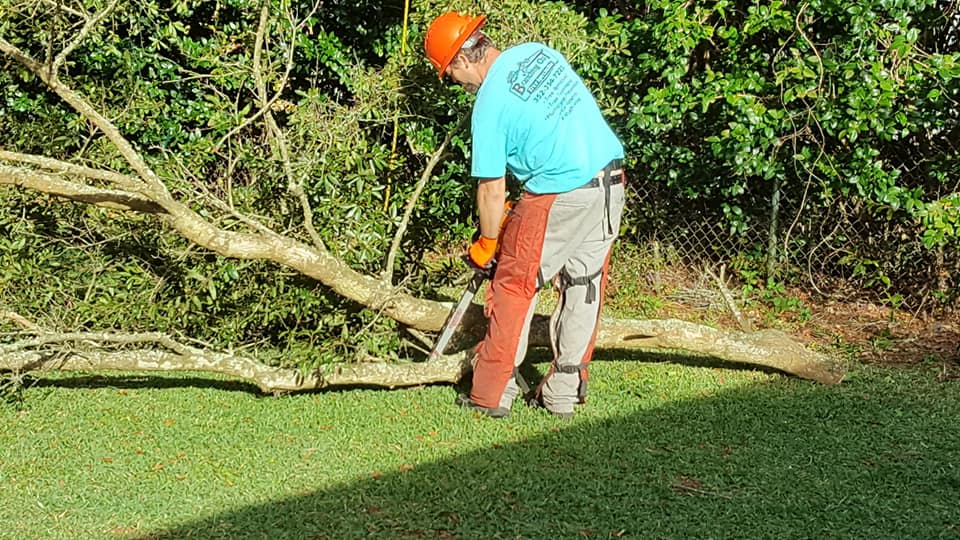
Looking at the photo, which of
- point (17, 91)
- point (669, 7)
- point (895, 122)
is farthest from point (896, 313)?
point (17, 91)

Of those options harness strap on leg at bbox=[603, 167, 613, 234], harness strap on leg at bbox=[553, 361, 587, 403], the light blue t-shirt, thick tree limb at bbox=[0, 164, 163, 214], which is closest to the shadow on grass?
harness strap on leg at bbox=[553, 361, 587, 403]

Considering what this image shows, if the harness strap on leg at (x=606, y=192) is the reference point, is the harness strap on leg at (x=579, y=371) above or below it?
below

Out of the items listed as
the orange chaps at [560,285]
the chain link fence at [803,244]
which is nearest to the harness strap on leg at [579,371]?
the orange chaps at [560,285]

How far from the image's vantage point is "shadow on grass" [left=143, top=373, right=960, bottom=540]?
3961mm

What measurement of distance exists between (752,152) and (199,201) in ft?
11.1

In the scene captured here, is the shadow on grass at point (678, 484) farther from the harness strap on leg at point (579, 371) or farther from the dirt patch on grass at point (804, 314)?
the dirt patch on grass at point (804, 314)

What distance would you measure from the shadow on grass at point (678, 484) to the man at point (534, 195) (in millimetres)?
344

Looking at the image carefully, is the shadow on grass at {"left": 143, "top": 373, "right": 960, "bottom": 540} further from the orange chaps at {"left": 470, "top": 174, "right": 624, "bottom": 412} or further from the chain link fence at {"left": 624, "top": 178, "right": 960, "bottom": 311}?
the chain link fence at {"left": 624, "top": 178, "right": 960, "bottom": 311}

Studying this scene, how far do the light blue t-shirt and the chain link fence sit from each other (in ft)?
7.93

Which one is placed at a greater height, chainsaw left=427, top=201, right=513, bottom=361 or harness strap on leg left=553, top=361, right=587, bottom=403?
chainsaw left=427, top=201, right=513, bottom=361

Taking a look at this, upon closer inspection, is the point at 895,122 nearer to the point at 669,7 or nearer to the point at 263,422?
the point at 669,7

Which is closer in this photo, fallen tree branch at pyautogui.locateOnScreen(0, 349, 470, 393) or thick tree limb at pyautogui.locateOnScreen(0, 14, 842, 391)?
thick tree limb at pyautogui.locateOnScreen(0, 14, 842, 391)

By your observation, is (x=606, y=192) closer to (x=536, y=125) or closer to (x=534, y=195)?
(x=534, y=195)

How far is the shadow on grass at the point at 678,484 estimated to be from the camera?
156 inches
